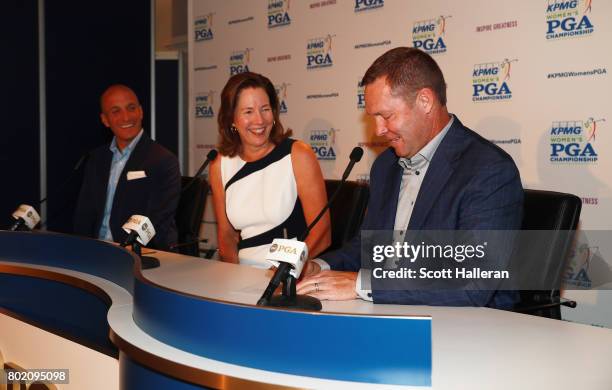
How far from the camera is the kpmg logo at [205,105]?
5.40m

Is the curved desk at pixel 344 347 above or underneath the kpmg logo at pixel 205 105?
underneath

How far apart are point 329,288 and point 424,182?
0.57 m

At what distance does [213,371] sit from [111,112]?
2888 millimetres

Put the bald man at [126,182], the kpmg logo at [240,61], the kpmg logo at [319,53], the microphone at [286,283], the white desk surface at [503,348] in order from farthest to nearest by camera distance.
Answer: the kpmg logo at [240,61] → the kpmg logo at [319,53] → the bald man at [126,182] → the microphone at [286,283] → the white desk surface at [503,348]

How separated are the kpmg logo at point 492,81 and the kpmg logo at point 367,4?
2.71ft

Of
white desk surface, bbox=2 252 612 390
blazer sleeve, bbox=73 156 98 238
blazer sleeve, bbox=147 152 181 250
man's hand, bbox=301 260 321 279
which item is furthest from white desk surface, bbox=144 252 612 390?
blazer sleeve, bbox=73 156 98 238

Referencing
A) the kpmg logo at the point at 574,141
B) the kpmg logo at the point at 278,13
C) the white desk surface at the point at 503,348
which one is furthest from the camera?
the kpmg logo at the point at 278,13

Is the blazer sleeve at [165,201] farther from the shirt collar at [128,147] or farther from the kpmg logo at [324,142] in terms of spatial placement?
the kpmg logo at [324,142]

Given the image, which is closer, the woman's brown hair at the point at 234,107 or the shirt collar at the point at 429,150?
the shirt collar at the point at 429,150

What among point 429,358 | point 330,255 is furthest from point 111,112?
point 429,358

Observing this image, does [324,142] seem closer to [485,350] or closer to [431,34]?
[431,34]

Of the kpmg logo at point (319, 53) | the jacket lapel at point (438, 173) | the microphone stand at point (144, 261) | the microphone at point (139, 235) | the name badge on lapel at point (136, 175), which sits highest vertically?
the kpmg logo at point (319, 53)

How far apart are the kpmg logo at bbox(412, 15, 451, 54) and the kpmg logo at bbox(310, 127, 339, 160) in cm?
85

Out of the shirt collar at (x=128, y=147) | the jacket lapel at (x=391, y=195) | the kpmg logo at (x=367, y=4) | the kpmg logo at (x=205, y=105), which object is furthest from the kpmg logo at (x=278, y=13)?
the jacket lapel at (x=391, y=195)
